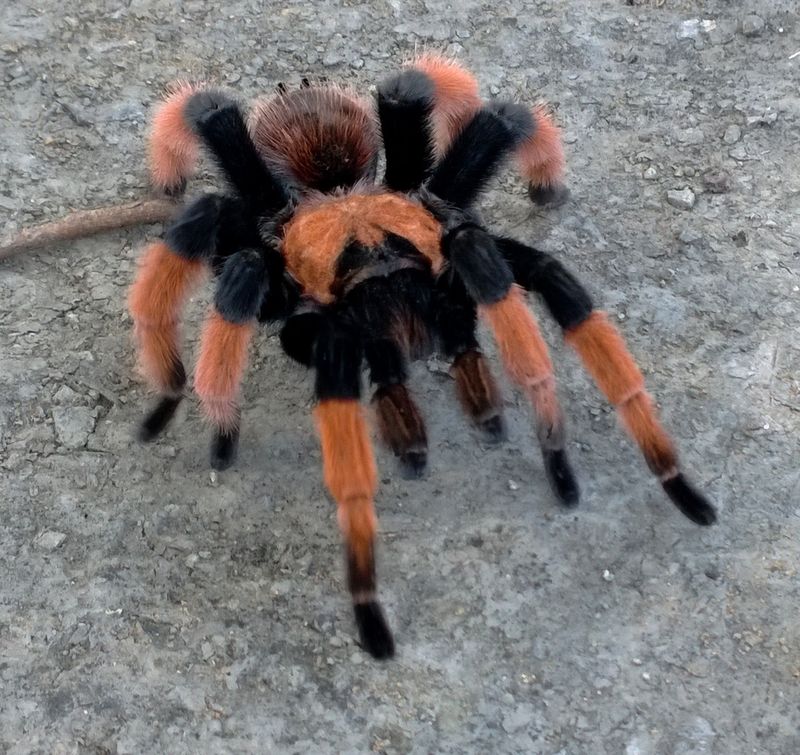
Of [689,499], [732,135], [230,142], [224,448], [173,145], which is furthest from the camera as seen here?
[732,135]

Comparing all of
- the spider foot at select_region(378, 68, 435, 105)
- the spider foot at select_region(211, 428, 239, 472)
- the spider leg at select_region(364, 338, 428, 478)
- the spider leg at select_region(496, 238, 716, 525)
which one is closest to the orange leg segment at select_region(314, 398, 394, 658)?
the spider leg at select_region(364, 338, 428, 478)

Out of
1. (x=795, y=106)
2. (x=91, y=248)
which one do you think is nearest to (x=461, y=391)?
(x=91, y=248)

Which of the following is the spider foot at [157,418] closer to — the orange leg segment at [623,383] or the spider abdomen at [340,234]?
the spider abdomen at [340,234]

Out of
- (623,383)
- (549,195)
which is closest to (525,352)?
(623,383)

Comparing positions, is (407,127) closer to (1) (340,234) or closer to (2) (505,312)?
(1) (340,234)

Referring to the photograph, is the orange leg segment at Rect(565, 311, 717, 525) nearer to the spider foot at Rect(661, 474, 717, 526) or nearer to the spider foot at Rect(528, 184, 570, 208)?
the spider foot at Rect(661, 474, 717, 526)

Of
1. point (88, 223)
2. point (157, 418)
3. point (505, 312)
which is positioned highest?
point (505, 312)

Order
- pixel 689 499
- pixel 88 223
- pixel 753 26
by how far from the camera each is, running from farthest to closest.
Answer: pixel 753 26
pixel 88 223
pixel 689 499
